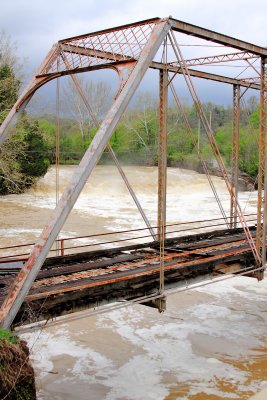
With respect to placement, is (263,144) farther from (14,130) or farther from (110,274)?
(14,130)

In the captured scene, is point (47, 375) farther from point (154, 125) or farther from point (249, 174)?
point (154, 125)

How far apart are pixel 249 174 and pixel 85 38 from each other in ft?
134

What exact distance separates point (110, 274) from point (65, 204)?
9.46ft

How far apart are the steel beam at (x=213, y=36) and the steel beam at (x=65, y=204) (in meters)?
1.16

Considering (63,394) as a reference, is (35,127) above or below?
above

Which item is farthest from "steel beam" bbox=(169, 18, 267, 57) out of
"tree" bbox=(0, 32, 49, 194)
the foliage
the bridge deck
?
the foliage

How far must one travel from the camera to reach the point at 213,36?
9.61 metres

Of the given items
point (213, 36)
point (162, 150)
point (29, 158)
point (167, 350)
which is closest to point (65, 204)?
point (213, 36)

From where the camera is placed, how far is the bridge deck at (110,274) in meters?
7.44

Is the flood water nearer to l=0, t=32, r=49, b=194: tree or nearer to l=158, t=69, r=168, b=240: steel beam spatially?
l=158, t=69, r=168, b=240: steel beam

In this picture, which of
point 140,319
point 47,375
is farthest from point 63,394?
point 140,319

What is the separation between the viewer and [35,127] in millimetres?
33594

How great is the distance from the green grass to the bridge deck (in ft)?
1.18

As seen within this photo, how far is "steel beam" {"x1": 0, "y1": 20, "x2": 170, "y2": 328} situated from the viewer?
6.38 metres
